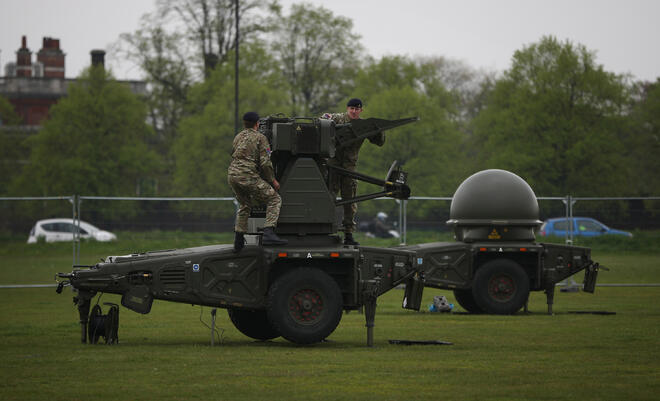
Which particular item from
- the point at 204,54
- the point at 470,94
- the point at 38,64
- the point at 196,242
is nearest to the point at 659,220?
the point at 196,242

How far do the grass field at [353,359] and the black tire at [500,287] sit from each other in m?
0.60

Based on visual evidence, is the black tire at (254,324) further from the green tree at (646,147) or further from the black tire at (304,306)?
the green tree at (646,147)

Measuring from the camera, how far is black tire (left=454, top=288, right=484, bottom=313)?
70.5 feet

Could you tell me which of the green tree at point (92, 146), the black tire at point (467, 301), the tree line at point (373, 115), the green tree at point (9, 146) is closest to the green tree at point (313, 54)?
the tree line at point (373, 115)

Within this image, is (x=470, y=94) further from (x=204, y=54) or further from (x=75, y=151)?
(x=75, y=151)

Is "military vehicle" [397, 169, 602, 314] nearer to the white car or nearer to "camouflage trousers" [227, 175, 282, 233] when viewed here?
"camouflage trousers" [227, 175, 282, 233]

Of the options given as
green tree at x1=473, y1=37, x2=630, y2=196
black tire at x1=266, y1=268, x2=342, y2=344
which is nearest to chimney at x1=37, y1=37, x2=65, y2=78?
green tree at x1=473, y1=37, x2=630, y2=196

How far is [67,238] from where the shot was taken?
109 ft

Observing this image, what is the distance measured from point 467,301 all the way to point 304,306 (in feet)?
26.3

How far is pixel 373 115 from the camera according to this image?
54.0 metres

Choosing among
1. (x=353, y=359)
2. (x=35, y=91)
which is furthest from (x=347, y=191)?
(x=35, y=91)

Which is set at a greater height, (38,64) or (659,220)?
(38,64)

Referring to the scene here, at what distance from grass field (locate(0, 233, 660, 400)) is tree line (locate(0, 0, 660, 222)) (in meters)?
29.4

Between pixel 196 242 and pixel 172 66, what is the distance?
32.3 meters
